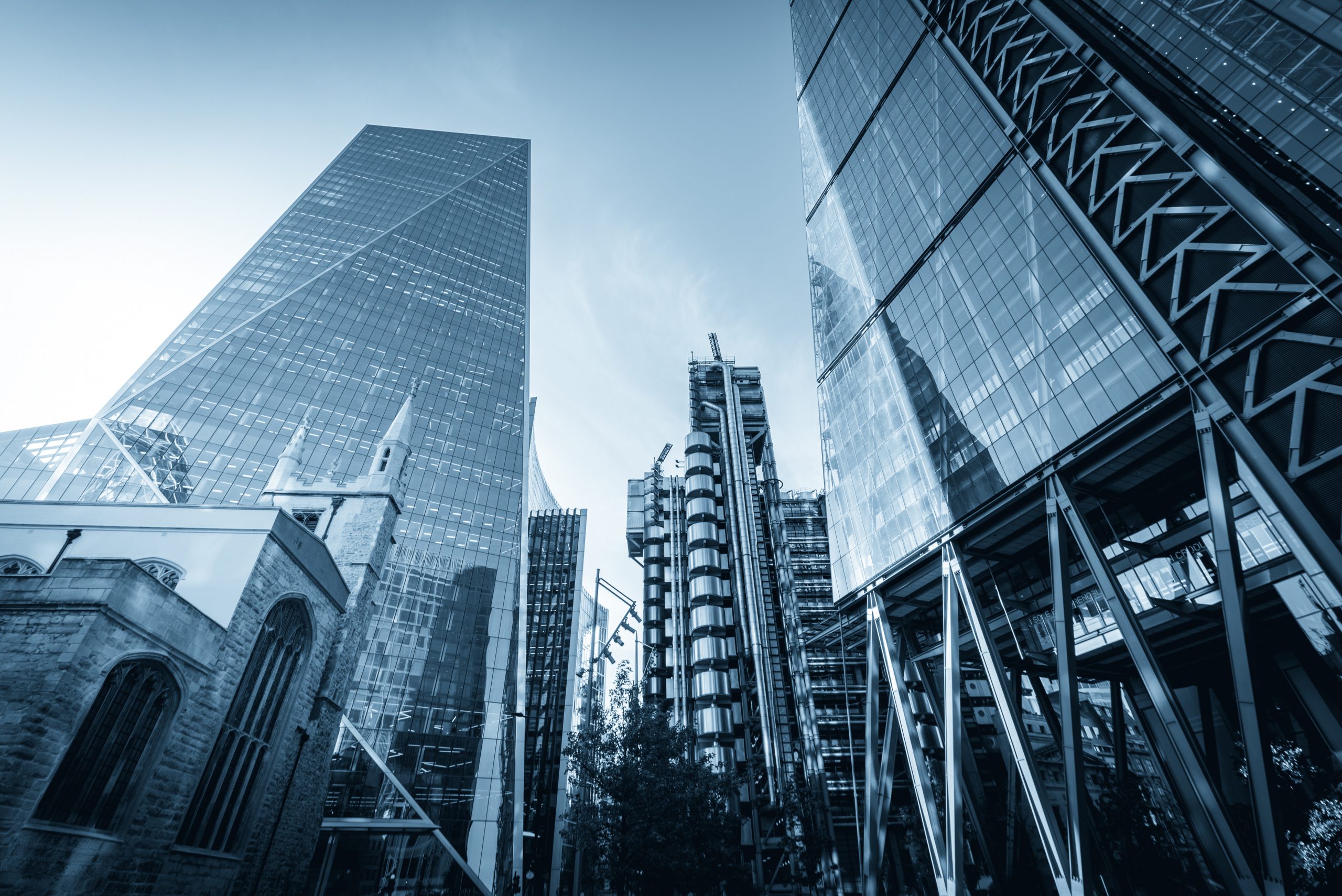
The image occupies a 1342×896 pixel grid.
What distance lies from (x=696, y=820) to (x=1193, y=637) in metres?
18.8

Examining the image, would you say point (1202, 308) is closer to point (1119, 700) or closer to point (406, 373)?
point (1119, 700)

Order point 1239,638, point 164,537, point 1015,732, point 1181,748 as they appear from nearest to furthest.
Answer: point 1239,638, point 1181,748, point 164,537, point 1015,732

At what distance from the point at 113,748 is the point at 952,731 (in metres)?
24.2

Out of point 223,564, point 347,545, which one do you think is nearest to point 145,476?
point 347,545

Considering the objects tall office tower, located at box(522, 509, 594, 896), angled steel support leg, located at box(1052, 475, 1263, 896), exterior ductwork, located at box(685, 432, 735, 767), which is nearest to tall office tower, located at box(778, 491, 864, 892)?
exterior ductwork, located at box(685, 432, 735, 767)

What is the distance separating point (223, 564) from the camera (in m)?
17.3

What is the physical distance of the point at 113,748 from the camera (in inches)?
506

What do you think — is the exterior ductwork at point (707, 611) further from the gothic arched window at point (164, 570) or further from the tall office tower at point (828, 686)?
the gothic arched window at point (164, 570)

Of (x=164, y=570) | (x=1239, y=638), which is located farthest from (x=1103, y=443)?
(x=164, y=570)

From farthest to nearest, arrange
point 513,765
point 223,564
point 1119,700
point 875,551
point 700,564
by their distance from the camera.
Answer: point 700,564 → point 513,765 → point 875,551 → point 1119,700 → point 223,564

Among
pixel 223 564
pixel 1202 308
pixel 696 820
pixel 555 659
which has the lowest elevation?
pixel 696 820

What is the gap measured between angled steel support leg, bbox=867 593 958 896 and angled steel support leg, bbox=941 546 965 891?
1.86 ft

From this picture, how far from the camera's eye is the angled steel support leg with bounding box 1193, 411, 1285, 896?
44.0 ft

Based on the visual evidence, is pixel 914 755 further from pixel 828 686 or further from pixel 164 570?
pixel 164 570
